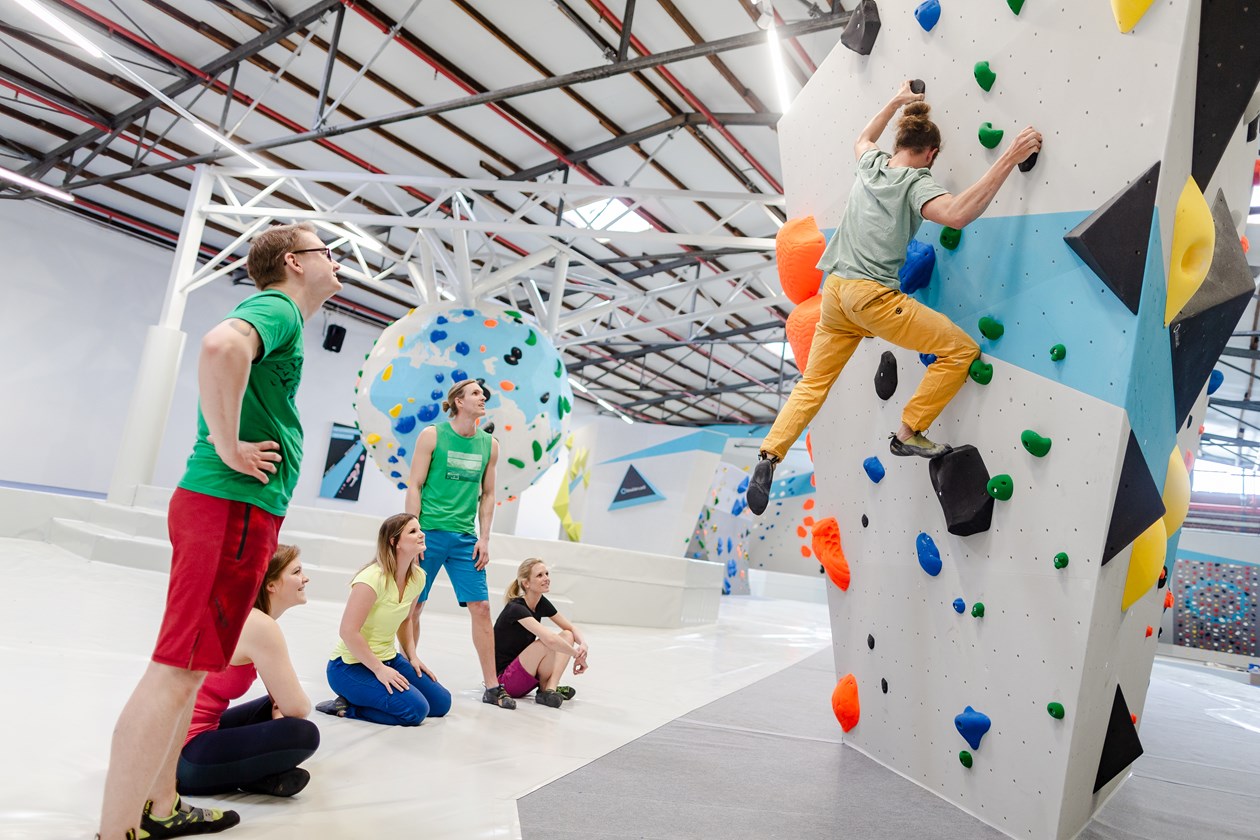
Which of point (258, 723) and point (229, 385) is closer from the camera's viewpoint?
point (229, 385)

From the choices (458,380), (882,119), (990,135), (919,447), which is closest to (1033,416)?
(919,447)

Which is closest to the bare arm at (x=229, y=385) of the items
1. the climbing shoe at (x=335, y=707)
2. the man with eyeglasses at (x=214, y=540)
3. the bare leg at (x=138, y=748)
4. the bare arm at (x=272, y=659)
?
the man with eyeglasses at (x=214, y=540)

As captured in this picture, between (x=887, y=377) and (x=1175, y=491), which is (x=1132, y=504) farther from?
(x=887, y=377)

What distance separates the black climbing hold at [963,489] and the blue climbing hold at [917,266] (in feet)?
1.88

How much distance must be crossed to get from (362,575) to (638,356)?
14.4 meters

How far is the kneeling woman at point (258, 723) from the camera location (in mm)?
1901

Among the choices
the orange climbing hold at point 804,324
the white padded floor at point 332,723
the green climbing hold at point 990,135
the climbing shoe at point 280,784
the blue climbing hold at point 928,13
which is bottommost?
the white padded floor at point 332,723

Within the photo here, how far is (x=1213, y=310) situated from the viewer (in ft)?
7.48

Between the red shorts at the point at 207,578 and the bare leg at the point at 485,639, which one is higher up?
the red shorts at the point at 207,578

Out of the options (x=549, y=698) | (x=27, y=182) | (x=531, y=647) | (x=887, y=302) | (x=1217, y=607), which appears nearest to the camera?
(x=887, y=302)

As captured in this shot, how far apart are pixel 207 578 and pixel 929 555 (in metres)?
2.11

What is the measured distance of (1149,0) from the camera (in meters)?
2.00

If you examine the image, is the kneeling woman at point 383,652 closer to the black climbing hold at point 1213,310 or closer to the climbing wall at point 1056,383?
the climbing wall at point 1056,383

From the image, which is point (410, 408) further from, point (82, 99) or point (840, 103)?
point (82, 99)
